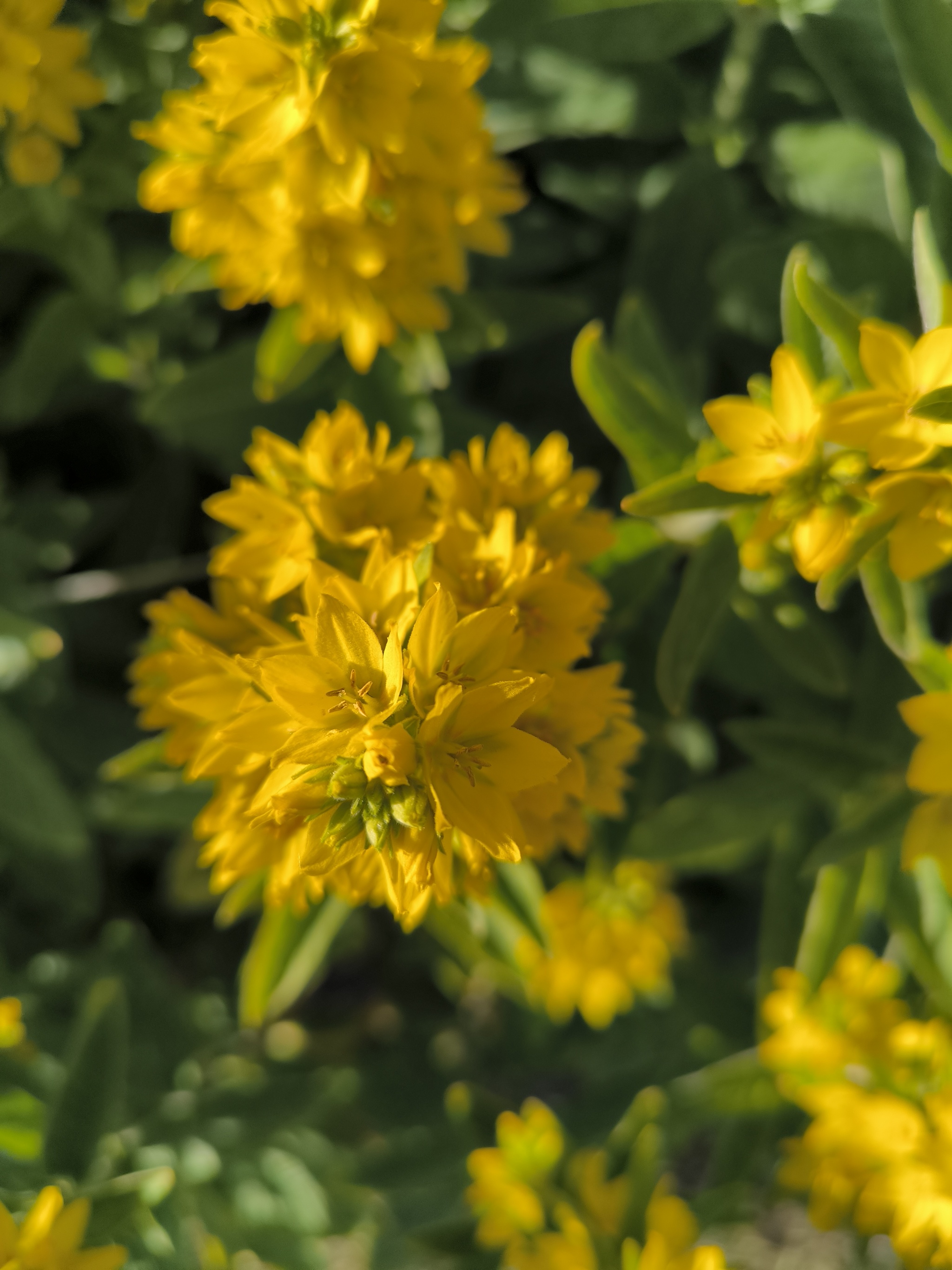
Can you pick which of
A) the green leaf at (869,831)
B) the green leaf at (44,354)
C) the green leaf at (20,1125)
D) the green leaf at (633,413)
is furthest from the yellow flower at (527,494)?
the green leaf at (20,1125)

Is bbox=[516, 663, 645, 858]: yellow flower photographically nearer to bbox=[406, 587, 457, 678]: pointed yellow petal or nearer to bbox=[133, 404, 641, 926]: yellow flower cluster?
bbox=[133, 404, 641, 926]: yellow flower cluster

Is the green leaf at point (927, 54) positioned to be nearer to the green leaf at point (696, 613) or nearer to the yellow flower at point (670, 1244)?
the green leaf at point (696, 613)

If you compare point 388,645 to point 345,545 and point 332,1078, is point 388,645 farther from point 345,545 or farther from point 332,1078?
point 332,1078

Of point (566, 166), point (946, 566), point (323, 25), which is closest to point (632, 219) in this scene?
point (566, 166)

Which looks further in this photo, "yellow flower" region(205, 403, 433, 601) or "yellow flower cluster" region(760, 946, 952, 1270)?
"yellow flower cluster" region(760, 946, 952, 1270)

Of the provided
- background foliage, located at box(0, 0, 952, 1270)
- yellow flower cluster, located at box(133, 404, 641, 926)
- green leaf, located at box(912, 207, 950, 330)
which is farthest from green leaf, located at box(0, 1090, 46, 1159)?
green leaf, located at box(912, 207, 950, 330)

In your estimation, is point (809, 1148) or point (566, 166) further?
point (566, 166)
